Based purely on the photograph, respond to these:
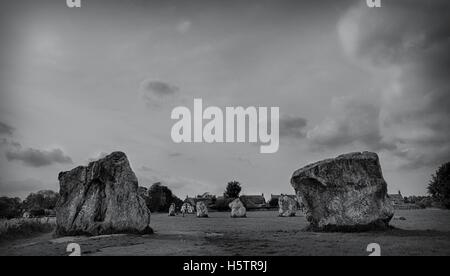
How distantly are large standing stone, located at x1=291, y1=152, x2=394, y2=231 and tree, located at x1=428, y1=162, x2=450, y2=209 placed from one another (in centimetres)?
3460

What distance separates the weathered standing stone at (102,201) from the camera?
14.9 m

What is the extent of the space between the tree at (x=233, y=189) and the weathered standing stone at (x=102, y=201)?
3282 inches

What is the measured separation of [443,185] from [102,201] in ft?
145

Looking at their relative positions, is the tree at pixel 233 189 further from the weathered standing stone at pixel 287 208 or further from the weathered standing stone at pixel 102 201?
the weathered standing stone at pixel 102 201

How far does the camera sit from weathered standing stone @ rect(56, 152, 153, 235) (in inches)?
585

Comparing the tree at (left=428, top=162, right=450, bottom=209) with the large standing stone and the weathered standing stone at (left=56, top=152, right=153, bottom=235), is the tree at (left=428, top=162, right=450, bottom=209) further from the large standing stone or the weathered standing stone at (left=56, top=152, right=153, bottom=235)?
the weathered standing stone at (left=56, top=152, right=153, bottom=235)

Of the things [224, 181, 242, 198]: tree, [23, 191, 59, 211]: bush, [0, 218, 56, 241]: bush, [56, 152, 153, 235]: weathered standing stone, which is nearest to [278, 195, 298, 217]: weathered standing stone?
[0, 218, 56, 241]: bush

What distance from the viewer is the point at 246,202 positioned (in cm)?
7825

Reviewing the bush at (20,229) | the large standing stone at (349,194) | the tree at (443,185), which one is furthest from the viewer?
the tree at (443,185)

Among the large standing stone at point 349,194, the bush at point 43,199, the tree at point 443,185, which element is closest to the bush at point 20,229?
the large standing stone at point 349,194

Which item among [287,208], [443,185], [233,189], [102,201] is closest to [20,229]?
[102,201]
